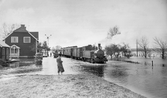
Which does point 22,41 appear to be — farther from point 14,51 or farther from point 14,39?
point 14,51

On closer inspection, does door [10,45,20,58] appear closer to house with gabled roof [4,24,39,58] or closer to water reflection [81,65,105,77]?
house with gabled roof [4,24,39,58]

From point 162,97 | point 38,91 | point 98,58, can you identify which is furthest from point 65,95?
point 98,58

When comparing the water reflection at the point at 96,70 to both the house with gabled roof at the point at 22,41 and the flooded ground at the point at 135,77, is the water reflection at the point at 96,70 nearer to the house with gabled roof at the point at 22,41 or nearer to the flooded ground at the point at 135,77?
the flooded ground at the point at 135,77

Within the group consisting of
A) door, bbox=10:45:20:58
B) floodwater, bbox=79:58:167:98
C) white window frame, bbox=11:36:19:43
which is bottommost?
floodwater, bbox=79:58:167:98

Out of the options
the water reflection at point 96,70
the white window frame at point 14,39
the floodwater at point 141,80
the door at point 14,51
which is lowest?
the floodwater at point 141,80

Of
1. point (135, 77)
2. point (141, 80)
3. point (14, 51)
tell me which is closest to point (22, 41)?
point (14, 51)

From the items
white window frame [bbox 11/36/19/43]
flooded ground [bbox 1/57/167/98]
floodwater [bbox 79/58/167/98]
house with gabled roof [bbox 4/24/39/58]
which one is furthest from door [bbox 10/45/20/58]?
floodwater [bbox 79/58/167/98]

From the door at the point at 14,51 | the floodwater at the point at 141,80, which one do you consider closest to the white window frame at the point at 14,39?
the door at the point at 14,51

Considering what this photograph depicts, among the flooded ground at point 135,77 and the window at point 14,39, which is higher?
the window at point 14,39

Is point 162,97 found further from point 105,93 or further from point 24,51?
point 24,51

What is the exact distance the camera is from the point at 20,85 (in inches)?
242

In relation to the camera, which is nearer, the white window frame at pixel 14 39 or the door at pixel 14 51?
the door at pixel 14 51

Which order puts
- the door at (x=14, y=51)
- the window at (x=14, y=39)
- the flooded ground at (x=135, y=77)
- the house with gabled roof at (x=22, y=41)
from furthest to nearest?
the window at (x=14, y=39) → the house with gabled roof at (x=22, y=41) → the door at (x=14, y=51) → the flooded ground at (x=135, y=77)

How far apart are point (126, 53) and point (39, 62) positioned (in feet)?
84.6
